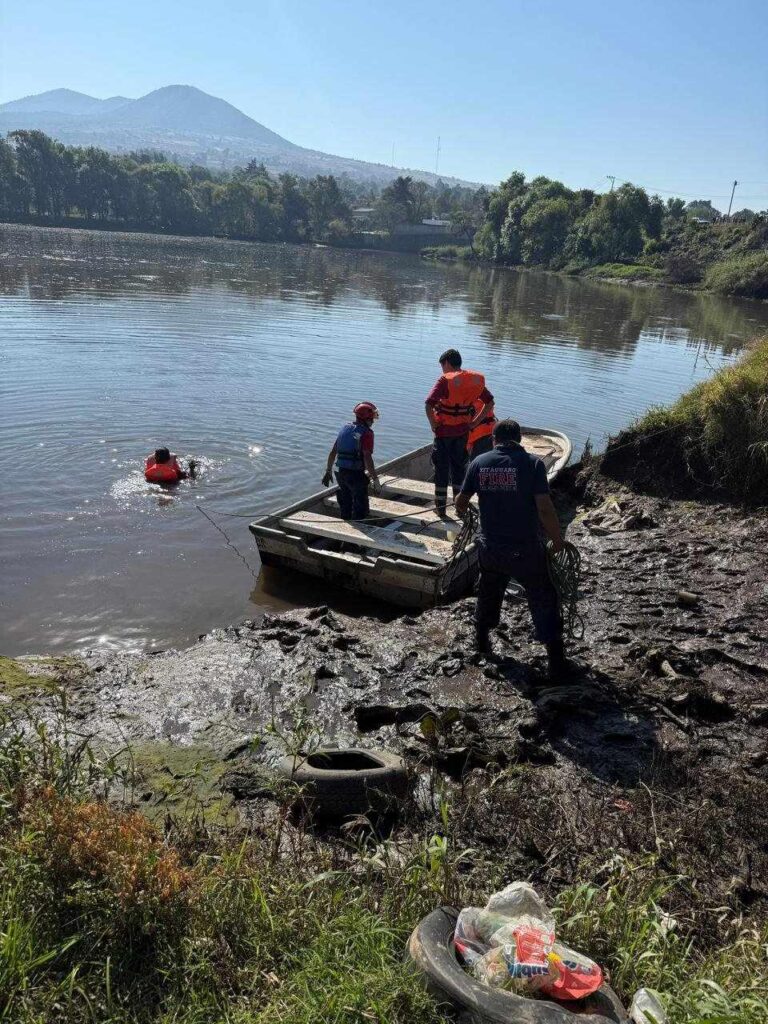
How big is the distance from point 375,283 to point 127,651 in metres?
50.5

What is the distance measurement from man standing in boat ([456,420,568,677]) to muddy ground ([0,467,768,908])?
61 centimetres

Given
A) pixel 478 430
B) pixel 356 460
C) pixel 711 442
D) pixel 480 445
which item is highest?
pixel 711 442

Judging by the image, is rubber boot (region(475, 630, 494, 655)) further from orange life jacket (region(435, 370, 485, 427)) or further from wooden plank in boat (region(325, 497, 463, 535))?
orange life jacket (region(435, 370, 485, 427))

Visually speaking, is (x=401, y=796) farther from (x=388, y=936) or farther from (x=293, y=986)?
(x=293, y=986)

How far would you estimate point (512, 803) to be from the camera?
13.6 feet

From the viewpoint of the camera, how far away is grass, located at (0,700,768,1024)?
2631 millimetres

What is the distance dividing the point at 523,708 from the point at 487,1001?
3.06m

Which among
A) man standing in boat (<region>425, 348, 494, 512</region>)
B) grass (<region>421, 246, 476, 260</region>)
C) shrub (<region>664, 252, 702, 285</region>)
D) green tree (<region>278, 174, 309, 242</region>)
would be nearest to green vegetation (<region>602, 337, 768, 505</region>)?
man standing in boat (<region>425, 348, 494, 512</region>)

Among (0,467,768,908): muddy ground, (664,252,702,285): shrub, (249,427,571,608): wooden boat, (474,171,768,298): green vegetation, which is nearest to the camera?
(0,467,768,908): muddy ground

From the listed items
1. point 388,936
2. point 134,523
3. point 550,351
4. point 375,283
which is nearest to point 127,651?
point 134,523

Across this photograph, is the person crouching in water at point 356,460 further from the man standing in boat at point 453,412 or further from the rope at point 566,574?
the rope at point 566,574

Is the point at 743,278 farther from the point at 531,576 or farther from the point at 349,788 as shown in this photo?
the point at 349,788

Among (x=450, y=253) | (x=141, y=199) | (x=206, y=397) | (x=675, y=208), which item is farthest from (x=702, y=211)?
(x=206, y=397)

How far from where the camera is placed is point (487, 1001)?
2.57m
